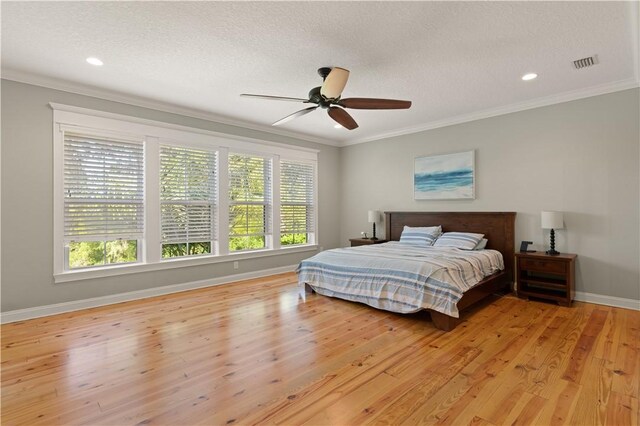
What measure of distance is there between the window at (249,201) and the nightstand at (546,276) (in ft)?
13.3

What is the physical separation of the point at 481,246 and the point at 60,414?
4937 millimetres

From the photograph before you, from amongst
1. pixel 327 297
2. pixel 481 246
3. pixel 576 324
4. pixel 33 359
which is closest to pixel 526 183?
pixel 481 246

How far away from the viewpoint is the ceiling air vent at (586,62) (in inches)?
125

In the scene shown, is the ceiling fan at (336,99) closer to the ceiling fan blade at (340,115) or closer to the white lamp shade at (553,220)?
the ceiling fan blade at (340,115)

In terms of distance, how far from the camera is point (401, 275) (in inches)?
138

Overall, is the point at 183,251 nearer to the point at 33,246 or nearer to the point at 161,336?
the point at 33,246

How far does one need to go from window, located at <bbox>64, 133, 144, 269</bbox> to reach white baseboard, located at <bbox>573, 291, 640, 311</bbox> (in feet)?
19.6

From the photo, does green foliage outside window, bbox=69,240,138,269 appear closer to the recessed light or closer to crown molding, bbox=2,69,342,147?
crown molding, bbox=2,69,342,147

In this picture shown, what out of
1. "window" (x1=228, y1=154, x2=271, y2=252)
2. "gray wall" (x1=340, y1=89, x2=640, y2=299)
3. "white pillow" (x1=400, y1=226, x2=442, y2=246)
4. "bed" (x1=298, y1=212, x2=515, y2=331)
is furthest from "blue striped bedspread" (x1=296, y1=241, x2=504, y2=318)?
"window" (x1=228, y1=154, x2=271, y2=252)

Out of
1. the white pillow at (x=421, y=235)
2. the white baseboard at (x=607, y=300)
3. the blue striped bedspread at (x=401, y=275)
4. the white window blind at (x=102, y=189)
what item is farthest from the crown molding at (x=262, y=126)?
the white baseboard at (x=607, y=300)

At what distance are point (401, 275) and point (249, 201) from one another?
313 cm

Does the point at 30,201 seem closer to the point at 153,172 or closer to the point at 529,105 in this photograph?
the point at 153,172

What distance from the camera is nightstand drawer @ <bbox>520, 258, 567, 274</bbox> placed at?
3886mm

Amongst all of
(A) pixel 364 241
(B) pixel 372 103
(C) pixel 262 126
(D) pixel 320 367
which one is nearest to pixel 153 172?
(C) pixel 262 126
